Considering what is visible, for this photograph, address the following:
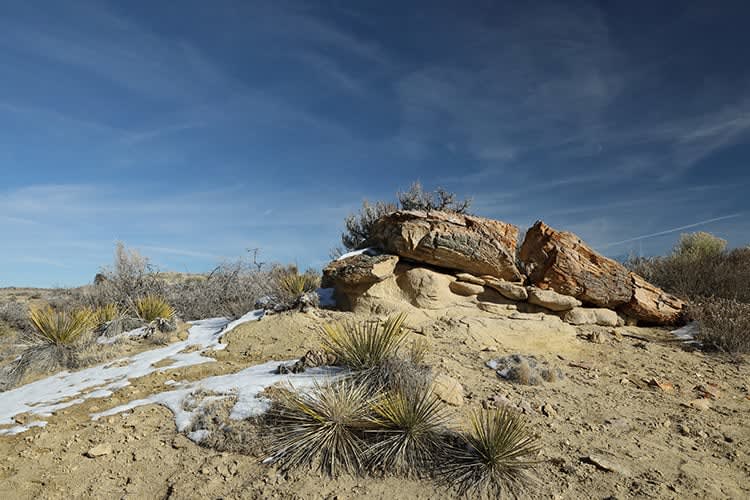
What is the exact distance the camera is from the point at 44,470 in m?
4.40

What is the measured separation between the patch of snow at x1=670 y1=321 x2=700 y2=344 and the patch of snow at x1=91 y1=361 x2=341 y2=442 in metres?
6.76

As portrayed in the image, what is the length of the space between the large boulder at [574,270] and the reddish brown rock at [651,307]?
16cm

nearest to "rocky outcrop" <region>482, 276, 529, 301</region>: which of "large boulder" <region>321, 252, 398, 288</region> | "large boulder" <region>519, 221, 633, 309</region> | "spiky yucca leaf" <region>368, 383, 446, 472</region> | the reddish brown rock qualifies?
"large boulder" <region>519, 221, 633, 309</region>

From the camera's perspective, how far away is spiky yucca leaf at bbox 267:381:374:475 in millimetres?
4184

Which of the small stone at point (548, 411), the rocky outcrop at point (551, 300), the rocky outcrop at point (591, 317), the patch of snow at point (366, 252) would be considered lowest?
the small stone at point (548, 411)

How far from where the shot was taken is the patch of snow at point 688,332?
27.1 feet

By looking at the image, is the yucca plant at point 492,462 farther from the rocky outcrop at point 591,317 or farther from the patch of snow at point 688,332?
the patch of snow at point 688,332

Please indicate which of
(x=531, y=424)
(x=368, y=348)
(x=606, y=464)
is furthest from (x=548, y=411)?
(x=368, y=348)

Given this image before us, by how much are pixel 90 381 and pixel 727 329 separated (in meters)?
10.4

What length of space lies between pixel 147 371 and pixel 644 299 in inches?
360

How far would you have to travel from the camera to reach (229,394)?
5250mm

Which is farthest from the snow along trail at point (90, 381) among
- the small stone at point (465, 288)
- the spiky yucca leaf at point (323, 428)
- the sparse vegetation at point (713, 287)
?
the sparse vegetation at point (713, 287)

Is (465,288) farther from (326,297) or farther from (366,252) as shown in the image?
(326,297)

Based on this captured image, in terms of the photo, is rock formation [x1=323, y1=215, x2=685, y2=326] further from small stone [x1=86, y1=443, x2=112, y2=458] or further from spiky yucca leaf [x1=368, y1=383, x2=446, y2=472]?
small stone [x1=86, y1=443, x2=112, y2=458]
